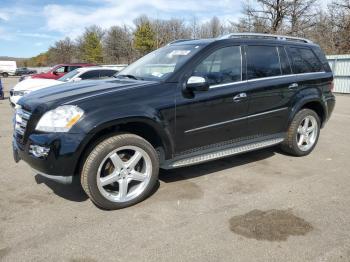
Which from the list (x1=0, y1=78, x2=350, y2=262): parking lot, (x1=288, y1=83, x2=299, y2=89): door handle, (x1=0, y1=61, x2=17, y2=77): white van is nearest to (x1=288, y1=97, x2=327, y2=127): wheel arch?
(x1=288, y1=83, x2=299, y2=89): door handle

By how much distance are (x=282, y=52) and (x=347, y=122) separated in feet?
16.6

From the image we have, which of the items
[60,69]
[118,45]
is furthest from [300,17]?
[118,45]

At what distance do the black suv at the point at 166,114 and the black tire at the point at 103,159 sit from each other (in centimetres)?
1

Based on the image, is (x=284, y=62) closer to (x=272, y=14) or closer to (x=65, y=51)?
(x=272, y=14)

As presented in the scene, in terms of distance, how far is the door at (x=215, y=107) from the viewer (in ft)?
13.0

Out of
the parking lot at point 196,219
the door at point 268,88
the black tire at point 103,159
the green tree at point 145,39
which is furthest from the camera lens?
the green tree at point 145,39

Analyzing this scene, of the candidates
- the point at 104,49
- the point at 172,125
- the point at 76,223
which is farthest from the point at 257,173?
the point at 104,49

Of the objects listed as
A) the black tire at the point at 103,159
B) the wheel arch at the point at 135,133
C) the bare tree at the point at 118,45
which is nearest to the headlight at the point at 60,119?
the wheel arch at the point at 135,133

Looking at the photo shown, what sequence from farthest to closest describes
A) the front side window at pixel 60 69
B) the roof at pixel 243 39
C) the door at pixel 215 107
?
the front side window at pixel 60 69 < the roof at pixel 243 39 < the door at pixel 215 107

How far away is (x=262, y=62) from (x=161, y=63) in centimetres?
144

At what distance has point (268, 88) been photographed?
470cm

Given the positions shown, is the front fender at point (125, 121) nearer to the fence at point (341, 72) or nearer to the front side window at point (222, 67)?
the front side window at point (222, 67)

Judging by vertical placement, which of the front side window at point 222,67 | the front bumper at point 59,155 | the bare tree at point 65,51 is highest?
the bare tree at point 65,51

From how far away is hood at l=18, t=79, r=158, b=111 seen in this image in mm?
3434
